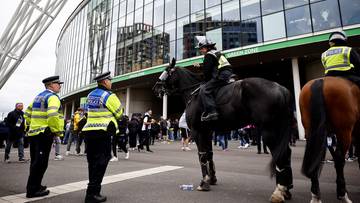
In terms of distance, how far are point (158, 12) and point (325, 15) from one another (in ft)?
54.1

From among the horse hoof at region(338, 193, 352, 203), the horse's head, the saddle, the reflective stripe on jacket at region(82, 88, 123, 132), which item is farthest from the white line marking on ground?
the horse hoof at region(338, 193, 352, 203)

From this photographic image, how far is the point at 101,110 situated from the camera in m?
3.79

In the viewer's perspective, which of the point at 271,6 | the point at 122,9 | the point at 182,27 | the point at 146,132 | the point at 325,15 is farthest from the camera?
the point at 122,9

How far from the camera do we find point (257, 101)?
3.71 metres

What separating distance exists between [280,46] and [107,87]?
16.7 m

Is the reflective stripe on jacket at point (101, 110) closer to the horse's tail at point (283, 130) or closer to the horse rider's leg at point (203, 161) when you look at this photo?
the horse rider's leg at point (203, 161)

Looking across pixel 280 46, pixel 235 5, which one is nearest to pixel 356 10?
pixel 280 46

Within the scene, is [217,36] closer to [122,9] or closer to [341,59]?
[122,9]

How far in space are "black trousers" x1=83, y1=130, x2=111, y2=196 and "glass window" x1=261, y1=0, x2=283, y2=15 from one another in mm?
19020

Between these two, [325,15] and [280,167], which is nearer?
[280,167]

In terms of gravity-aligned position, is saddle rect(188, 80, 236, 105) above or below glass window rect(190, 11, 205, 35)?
below

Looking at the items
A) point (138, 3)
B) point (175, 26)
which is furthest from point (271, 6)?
point (138, 3)

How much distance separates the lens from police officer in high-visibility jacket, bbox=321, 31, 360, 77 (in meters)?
3.55

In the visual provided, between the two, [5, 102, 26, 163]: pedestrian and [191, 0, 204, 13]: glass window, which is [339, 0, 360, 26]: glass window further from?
[5, 102, 26, 163]: pedestrian
